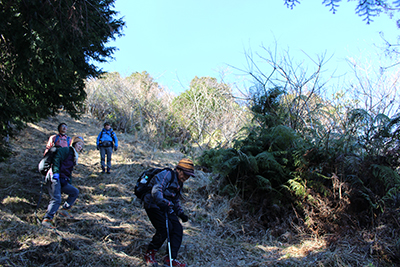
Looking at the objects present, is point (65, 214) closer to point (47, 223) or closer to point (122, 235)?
point (47, 223)

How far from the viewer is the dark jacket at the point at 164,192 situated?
3.60 metres

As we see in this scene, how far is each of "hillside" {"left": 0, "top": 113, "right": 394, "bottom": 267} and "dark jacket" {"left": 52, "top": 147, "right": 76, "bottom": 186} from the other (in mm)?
910

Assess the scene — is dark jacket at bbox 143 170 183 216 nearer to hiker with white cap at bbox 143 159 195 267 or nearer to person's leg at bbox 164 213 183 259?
hiker with white cap at bbox 143 159 195 267

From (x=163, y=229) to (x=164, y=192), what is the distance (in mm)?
558

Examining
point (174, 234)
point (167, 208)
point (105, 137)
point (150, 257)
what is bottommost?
point (150, 257)

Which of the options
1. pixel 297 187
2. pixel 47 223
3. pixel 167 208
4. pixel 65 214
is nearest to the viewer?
pixel 167 208

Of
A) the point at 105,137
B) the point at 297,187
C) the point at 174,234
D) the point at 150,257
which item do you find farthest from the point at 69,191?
the point at 297,187

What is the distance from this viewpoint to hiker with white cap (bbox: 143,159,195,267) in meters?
3.72

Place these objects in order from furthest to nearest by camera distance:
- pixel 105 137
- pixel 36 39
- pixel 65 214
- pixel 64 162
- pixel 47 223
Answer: pixel 105 137, pixel 65 214, pixel 64 162, pixel 47 223, pixel 36 39

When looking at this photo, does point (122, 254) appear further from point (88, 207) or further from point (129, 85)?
point (129, 85)

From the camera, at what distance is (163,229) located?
379 centimetres

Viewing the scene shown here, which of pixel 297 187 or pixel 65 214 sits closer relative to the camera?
pixel 65 214

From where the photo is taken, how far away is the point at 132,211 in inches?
247

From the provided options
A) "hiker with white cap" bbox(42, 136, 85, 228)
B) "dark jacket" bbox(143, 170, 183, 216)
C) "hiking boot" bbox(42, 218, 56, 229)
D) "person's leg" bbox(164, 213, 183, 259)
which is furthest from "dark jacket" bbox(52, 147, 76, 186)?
"person's leg" bbox(164, 213, 183, 259)
